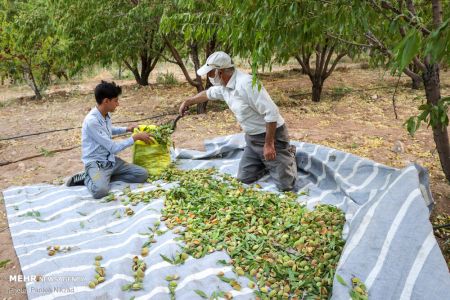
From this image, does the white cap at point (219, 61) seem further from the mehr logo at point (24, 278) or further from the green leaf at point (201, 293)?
the mehr logo at point (24, 278)

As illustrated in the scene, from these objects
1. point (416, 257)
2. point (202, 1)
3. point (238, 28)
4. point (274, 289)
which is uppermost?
point (202, 1)

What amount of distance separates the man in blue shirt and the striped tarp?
5.8 inches

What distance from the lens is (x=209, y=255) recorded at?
2504 mm

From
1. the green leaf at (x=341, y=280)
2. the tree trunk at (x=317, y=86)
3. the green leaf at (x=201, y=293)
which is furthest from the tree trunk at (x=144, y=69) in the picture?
the green leaf at (x=341, y=280)

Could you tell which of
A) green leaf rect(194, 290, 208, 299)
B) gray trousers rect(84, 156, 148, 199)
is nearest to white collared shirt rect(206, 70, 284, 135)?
gray trousers rect(84, 156, 148, 199)

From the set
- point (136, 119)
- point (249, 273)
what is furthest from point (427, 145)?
point (136, 119)

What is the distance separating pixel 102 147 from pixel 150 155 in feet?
1.86

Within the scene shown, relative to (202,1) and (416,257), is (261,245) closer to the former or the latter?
(416,257)

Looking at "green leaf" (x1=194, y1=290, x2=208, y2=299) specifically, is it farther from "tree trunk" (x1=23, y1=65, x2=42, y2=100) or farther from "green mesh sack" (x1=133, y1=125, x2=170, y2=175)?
"tree trunk" (x1=23, y1=65, x2=42, y2=100)

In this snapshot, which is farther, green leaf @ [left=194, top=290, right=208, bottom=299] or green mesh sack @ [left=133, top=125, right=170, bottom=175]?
green mesh sack @ [left=133, top=125, right=170, bottom=175]

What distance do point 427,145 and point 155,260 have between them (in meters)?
3.73

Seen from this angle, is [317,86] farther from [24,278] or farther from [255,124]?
[24,278]

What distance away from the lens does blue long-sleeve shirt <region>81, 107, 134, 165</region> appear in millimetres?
3559

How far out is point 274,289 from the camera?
2188 millimetres
